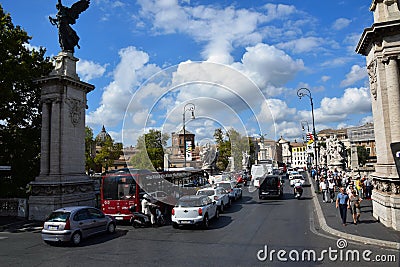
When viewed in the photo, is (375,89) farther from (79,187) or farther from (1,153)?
(1,153)

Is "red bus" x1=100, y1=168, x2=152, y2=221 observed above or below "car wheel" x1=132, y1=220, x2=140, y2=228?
above

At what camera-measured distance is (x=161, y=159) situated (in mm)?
69000

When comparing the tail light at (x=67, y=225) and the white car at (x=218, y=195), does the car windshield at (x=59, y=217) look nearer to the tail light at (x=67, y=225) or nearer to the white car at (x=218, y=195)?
the tail light at (x=67, y=225)

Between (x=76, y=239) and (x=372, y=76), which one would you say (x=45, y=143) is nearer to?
(x=76, y=239)

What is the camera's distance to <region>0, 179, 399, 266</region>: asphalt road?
9375mm

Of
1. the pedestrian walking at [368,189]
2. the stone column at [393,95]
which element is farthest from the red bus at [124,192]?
the pedestrian walking at [368,189]

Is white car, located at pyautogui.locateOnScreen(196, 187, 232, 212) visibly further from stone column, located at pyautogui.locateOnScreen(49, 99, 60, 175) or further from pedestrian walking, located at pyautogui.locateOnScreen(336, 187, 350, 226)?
stone column, located at pyautogui.locateOnScreen(49, 99, 60, 175)

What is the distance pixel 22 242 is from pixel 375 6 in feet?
64.7

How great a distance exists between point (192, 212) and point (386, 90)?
10790 mm

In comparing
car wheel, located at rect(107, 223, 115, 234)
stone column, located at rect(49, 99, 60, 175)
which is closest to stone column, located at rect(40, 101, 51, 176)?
stone column, located at rect(49, 99, 60, 175)

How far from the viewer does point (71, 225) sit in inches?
474

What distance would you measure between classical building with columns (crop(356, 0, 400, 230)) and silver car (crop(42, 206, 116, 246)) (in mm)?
12789

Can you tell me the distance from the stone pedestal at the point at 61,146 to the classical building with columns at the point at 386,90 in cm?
1750

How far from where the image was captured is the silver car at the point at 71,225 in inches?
467
